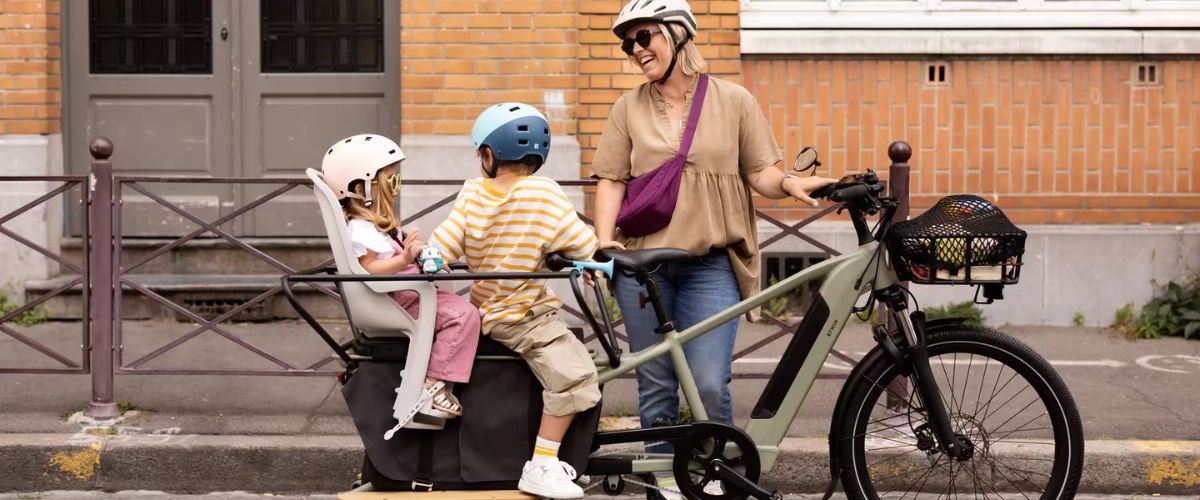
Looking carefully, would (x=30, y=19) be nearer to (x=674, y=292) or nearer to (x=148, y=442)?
(x=148, y=442)

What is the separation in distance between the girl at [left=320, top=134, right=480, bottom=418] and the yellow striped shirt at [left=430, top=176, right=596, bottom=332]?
0.09 meters

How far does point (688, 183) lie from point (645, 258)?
0.35 metres

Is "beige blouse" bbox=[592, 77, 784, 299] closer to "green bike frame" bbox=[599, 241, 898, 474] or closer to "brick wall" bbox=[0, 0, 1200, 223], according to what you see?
"green bike frame" bbox=[599, 241, 898, 474]

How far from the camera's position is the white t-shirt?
14.7 feet

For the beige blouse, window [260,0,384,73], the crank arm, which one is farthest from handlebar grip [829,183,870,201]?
window [260,0,384,73]

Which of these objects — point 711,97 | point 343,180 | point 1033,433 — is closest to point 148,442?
point 343,180

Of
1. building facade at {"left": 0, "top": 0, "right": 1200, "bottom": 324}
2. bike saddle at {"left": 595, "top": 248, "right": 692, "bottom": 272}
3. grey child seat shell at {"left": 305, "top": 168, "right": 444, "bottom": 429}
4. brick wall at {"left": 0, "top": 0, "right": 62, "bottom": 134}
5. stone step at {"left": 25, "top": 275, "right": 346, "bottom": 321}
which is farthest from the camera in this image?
building facade at {"left": 0, "top": 0, "right": 1200, "bottom": 324}

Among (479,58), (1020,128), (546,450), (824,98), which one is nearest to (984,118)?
(1020,128)

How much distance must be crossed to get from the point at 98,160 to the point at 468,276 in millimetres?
2791

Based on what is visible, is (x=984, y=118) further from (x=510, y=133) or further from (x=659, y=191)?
(x=510, y=133)

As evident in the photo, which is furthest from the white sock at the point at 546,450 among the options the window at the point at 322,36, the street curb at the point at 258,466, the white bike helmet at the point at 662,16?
the window at the point at 322,36

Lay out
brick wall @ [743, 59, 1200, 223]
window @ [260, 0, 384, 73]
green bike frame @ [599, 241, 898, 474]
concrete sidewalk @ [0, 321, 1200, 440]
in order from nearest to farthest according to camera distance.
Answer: green bike frame @ [599, 241, 898, 474] → concrete sidewalk @ [0, 321, 1200, 440] → brick wall @ [743, 59, 1200, 223] → window @ [260, 0, 384, 73]

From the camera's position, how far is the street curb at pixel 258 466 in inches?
237

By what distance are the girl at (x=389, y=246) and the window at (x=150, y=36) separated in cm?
501
